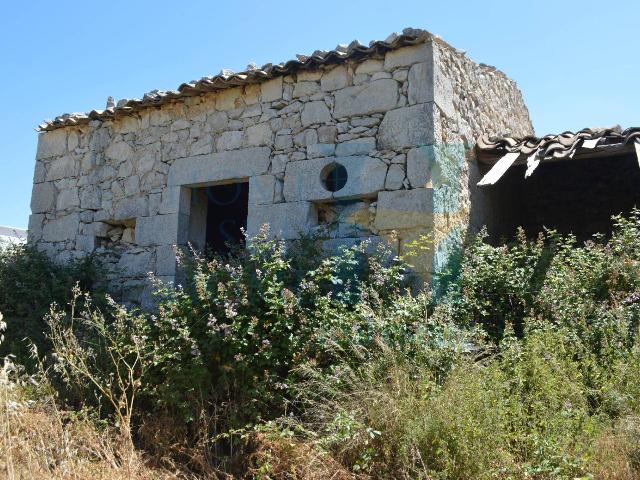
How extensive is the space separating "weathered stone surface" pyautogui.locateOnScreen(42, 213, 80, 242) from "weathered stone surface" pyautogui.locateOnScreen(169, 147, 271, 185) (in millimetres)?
1537

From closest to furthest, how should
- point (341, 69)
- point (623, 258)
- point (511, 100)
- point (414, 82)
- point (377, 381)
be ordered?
1. point (377, 381)
2. point (623, 258)
3. point (414, 82)
4. point (341, 69)
5. point (511, 100)

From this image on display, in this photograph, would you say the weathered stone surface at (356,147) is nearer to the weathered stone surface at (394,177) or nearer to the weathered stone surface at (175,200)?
the weathered stone surface at (394,177)

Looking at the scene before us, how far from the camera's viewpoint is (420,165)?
5.61 metres

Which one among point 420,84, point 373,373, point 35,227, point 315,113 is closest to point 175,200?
point 315,113

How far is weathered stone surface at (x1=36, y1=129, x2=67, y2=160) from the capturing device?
316 inches

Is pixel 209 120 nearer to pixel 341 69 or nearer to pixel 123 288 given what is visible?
pixel 341 69

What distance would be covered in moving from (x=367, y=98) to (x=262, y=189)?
139cm

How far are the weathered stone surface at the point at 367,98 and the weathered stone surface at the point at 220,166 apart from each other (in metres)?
0.92

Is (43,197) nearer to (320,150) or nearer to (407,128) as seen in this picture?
(320,150)

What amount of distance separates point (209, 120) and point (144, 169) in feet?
3.29

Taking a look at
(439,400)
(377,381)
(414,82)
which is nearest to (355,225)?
(414,82)

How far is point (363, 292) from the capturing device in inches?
189

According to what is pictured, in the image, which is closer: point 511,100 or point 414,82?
point 414,82

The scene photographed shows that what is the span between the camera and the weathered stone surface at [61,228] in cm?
768
